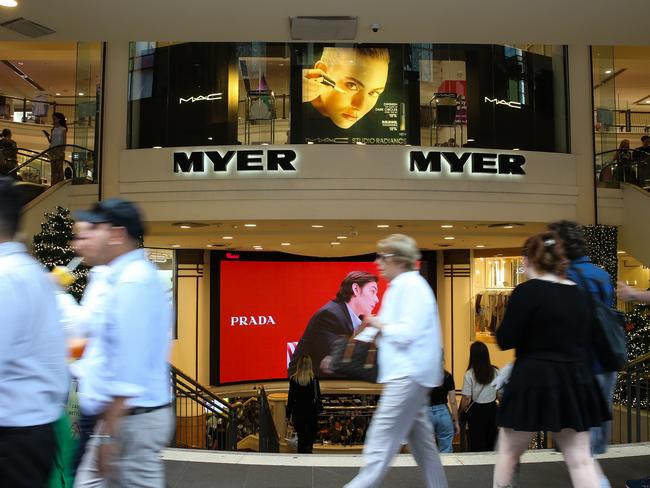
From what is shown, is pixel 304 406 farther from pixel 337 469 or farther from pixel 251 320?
pixel 251 320

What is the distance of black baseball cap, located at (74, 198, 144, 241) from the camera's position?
8.35 ft

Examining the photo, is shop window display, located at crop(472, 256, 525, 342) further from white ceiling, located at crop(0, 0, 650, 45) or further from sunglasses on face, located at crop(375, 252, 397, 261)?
sunglasses on face, located at crop(375, 252, 397, 261)

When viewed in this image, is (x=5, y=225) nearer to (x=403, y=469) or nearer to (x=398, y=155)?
(x=403, y=469)

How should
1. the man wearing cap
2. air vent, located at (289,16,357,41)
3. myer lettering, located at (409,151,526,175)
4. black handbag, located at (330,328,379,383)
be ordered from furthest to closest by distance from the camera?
myer lettering, located at (409,151,526,175) → air vent, located at (289,16,357,41) → black handbag, located at (330,328,379,383) → the man wearing cap

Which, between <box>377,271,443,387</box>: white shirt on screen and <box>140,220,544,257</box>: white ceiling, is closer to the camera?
<box>377,271,443,387</box>: white shirt on screen

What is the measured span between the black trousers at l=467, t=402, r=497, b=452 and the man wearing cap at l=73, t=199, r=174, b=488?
15.0ft

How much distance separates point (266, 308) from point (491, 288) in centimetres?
588

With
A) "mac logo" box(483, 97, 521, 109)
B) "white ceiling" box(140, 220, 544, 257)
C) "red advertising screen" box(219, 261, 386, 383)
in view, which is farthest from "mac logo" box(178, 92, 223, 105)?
"red advertising screen" box(219, 261, 386, 383)

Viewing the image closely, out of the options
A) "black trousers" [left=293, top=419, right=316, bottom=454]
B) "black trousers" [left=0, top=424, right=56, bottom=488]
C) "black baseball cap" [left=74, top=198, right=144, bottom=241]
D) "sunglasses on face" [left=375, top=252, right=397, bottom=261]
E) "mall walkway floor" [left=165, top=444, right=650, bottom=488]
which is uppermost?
"black baseball cap" [left=74, top=198, right=144, bottom=241]

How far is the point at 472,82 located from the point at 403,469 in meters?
9.53

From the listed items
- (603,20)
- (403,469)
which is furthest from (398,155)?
(403,469)

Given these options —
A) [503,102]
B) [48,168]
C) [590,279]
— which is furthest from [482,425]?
[48,168]

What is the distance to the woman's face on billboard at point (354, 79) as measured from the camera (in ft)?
40.2

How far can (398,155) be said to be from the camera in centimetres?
1145
